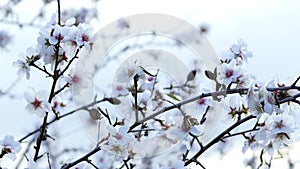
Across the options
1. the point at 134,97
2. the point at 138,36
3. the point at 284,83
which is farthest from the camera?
the point at 138,36

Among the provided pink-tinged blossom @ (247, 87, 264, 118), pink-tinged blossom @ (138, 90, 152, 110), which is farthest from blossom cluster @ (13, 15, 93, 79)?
pink-tinged blossom @ (247, 87, 264, 118)

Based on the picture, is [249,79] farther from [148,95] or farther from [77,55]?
[77,55]

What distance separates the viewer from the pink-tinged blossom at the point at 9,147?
1.35m

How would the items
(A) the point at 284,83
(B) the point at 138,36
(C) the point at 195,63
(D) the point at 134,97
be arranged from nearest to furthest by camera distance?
(A) the point at 284,83, (D) the point at 134,97, (C) the point at 195,63, (B) the point at 138,36

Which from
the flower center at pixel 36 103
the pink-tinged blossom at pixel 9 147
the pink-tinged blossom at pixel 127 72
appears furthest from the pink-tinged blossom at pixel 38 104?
the pink-tinged blossom at pixel 127 72

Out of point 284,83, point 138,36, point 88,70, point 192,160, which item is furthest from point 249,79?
point 138,36

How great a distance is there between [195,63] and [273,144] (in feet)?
1.42

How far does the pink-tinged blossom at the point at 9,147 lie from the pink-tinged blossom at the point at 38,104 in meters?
0.12

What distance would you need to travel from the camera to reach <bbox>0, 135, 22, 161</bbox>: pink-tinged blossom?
1.35 m

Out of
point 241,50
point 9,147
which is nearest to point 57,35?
point 9,147

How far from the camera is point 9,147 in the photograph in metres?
1.36

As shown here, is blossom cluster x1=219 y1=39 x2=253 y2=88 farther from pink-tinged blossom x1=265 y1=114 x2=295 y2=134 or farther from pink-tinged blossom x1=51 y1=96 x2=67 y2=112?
pink-tinged blossom x1=51 y1=96 x2=67 y2=112

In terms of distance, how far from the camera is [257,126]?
1.29m

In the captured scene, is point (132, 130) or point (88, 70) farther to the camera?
point (88, 70)
